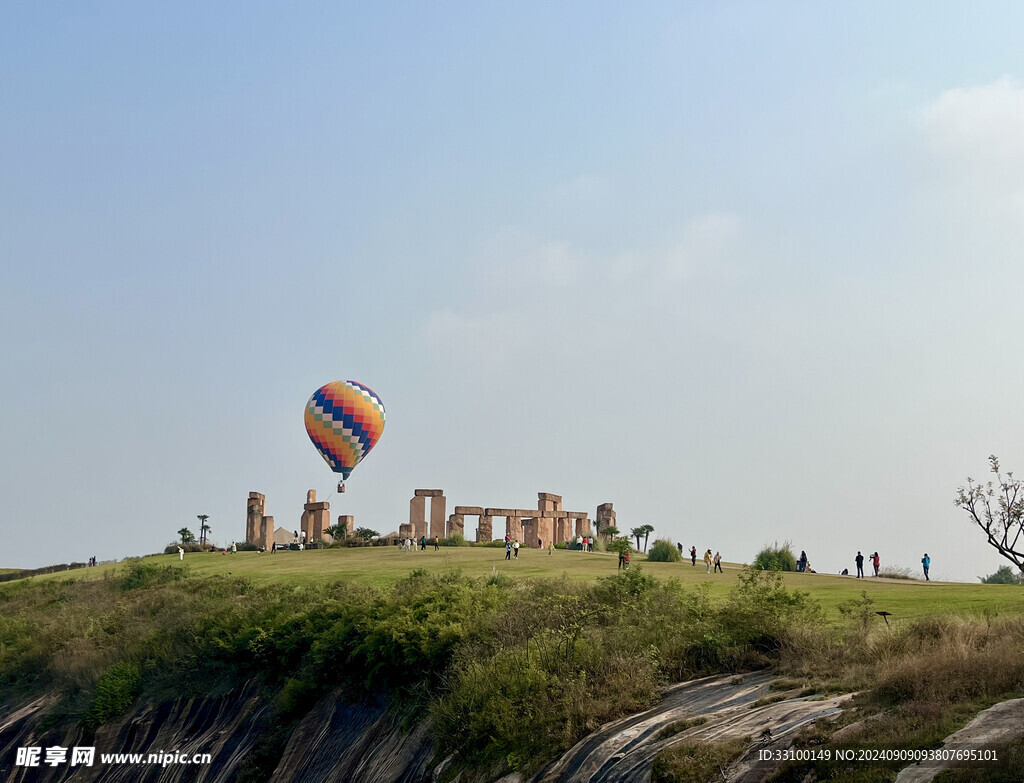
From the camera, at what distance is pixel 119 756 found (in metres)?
29.3

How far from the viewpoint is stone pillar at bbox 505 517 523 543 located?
2690 inches

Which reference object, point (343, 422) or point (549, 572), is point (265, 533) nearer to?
point (343, 422)

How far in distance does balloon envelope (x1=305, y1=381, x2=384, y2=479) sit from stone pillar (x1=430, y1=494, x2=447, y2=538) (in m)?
6.11

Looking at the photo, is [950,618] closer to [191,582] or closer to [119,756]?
[119,756]

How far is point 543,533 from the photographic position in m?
67.8

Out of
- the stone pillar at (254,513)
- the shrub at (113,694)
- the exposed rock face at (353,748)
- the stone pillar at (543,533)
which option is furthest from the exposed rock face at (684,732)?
the stone pillar at (254,513)

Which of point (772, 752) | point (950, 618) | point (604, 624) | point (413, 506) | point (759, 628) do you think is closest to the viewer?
point (772, 752)

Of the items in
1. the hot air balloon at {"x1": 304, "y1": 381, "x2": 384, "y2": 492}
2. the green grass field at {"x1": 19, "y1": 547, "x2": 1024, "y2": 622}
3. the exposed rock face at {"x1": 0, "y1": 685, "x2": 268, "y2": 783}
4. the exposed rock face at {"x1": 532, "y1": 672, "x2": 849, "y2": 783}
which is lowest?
the exposed rock face at {"x1": 0, "y1": 685, "x2": 268, "y2": 783}

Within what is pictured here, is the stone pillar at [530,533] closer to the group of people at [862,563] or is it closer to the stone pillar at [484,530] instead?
the stone pillar at [484,530]

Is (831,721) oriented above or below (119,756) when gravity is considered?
above

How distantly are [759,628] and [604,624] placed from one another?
13.2 ft

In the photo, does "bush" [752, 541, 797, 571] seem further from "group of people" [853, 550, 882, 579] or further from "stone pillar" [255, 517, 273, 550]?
"stone pillar" [255, 517, 273, 550]

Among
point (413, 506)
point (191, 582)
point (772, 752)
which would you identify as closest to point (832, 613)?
point (772, 752)

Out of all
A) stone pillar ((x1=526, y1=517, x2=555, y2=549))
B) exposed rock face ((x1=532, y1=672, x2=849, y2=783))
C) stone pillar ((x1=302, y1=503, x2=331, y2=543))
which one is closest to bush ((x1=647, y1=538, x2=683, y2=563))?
stone pillar ((x1=526, y1=517, x2=555, y2=549))
